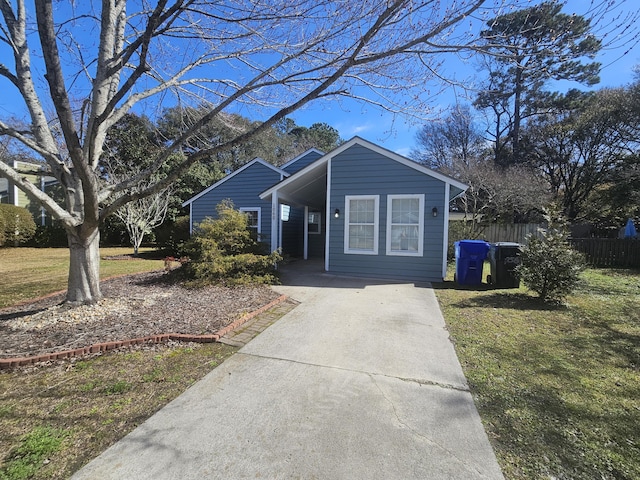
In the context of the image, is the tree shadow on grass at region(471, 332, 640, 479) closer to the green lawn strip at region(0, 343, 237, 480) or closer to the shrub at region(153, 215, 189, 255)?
the green lawn strip at region(0, 343, 237, 480)

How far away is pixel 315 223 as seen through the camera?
1480cm

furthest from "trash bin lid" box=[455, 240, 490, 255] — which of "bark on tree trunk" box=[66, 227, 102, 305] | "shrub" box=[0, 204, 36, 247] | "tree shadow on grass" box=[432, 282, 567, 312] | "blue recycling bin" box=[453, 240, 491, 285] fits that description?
"shrub" box=[0, 204, 36, 247]

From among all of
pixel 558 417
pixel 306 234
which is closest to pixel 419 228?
pixel 306 234

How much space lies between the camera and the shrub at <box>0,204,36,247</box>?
1634 cm

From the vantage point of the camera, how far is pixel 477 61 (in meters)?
4.40

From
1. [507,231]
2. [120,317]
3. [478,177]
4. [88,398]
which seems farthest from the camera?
[507,231]

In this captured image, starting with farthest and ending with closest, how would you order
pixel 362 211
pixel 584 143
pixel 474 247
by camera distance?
pixel 584 143 < pixel 362 211 < pixel 474 247

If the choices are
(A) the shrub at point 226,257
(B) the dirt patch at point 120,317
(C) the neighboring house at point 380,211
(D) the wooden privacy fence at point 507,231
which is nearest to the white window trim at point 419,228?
(C) the neighboring house at point 380,211

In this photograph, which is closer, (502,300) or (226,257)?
(502,300)

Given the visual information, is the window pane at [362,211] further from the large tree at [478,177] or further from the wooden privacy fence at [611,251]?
the wooden privacy fence at [611,251]

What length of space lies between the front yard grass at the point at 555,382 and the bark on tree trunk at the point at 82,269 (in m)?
5.60

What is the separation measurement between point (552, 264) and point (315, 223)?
10.1 meters

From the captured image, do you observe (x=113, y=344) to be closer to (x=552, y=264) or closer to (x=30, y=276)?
(x=552, y=264)

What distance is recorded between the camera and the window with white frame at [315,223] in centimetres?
1455
